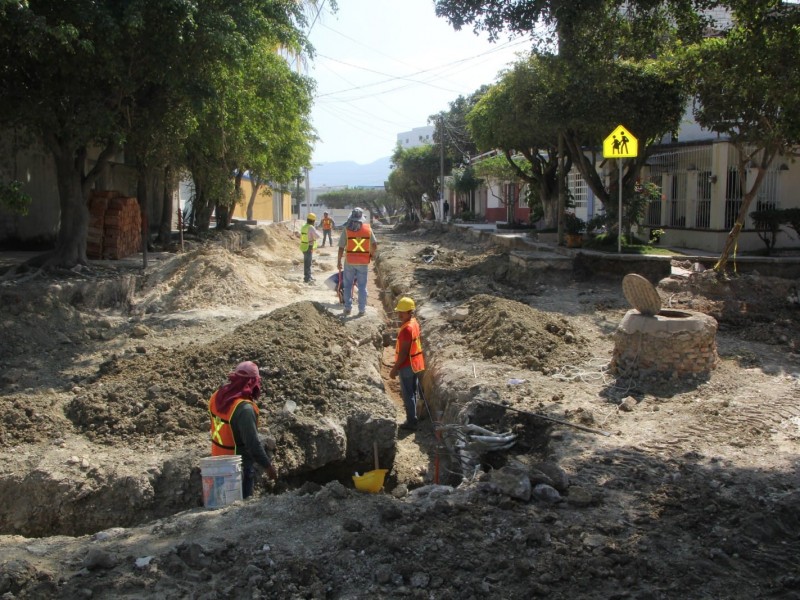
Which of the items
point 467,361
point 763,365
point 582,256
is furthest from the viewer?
point 582,256

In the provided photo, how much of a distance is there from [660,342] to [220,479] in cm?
503

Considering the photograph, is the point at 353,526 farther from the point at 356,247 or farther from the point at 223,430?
the point at 356,247

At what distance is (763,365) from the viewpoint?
356 inches

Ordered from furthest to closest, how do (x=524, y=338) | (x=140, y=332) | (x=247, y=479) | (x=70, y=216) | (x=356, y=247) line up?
(x=70, y=216) → (x=356, y=247) → (x=140, y=332) → (x=524, y=338) → (x=247, y=479)

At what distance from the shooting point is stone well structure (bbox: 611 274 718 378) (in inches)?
320

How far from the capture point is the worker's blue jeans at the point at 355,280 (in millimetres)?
11797

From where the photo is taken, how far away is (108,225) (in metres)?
17.3

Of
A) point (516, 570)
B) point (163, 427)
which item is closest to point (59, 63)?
point (163, 427)

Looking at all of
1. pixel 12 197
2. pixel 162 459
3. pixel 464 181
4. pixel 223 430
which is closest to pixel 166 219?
pixel 12 197

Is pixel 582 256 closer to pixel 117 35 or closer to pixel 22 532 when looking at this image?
pixel 117 35

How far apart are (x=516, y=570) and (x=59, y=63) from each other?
9.85 meters

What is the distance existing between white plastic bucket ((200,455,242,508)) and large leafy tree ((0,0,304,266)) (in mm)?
6085

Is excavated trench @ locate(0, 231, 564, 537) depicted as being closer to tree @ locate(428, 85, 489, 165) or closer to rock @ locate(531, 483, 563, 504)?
rock @ locate(531, 483, 563, 504)

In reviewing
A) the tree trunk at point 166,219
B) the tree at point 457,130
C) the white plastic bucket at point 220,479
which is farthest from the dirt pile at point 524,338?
the tree at point 457,130
